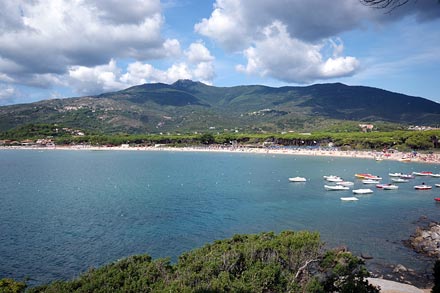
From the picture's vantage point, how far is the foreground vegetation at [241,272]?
10.8m

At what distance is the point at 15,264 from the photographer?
2066 cm

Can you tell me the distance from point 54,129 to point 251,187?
5424 inches

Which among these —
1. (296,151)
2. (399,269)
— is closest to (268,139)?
(296,151)

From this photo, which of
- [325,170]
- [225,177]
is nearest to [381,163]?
[325,170]

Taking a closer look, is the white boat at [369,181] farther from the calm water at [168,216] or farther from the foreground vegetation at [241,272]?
the foreground vegetation at [241,272]

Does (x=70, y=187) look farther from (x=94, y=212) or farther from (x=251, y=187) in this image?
(x=251, y=187)

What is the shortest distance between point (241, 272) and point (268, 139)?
11821cm

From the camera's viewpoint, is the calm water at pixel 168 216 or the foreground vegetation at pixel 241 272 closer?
the foreground vegetation at pixel 241 272

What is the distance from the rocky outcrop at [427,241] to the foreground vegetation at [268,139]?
72462mm

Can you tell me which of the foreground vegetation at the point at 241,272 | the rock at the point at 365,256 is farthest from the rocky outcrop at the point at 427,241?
the foreground vegetation at the point at 241,272

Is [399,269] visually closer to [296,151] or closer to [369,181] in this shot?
[369,181]

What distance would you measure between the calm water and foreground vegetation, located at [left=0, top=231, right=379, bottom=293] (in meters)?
8.73

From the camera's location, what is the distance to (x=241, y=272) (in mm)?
12469

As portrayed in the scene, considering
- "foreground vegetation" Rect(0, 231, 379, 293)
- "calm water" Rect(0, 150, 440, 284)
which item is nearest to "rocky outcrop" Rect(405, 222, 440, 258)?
"calm water" Rect(0, 150, 440, 284)
